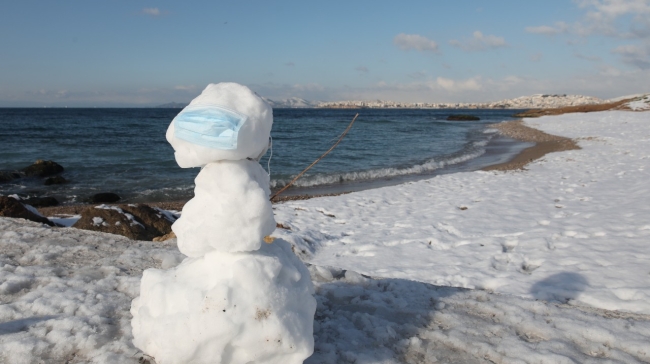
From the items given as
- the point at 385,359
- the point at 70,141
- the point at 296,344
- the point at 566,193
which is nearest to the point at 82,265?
the point at 296,344

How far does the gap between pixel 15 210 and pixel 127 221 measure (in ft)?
4.65

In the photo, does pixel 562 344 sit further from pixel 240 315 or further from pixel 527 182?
pixel 527 182

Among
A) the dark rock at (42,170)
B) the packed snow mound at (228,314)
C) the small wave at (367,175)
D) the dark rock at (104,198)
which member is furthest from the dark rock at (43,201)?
the packed snow mound at (228,314)

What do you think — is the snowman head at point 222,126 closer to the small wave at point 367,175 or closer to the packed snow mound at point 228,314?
the packed snow mound at point 228,314

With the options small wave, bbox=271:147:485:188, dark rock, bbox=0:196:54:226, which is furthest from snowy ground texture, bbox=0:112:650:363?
small wave, bbox=271:147:485:188

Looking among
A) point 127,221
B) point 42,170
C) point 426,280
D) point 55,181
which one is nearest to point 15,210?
point 127,221

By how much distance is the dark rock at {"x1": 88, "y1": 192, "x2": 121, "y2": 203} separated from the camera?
1229 centimetres

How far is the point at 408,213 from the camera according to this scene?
8.77 metres

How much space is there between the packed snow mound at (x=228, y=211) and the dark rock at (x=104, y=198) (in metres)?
11.1

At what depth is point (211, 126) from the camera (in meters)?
2.31

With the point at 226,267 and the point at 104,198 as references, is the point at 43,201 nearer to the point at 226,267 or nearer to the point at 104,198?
the point at 104,198

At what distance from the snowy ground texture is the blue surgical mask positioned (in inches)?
52.1

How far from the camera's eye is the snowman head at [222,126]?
231cm

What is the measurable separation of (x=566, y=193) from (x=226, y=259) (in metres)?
8.95
